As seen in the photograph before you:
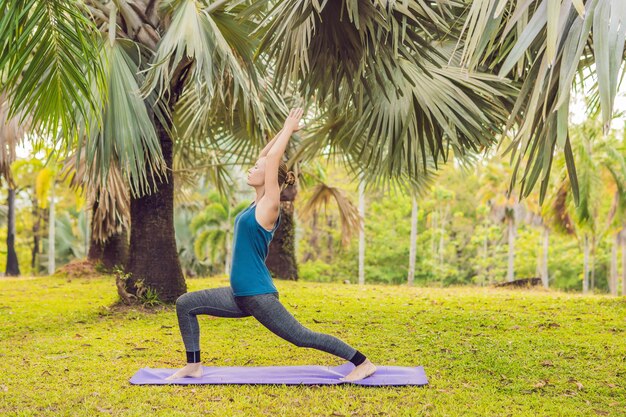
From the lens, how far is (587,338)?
6.85 metres

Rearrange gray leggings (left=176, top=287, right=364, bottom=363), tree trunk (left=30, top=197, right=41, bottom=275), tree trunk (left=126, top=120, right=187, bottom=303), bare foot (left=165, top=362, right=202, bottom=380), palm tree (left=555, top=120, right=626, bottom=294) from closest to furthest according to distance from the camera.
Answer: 1. gray leggings (left=176, top=287, right=364, bottom=363)
2. bare foot (left=165, top=362, right=202, bottom=380)
3. tree trunk (left=126, top=120, right=187, bottom=303)
4. palm tree (left=555, top=120, right=626, bottom=294)
5. tree trunk (left=30, top=197, right=41, bottom=275)

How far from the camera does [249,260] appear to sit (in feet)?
15.6

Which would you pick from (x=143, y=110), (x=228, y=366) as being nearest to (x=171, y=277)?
(x=143, y=110)

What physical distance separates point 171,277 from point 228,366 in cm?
351

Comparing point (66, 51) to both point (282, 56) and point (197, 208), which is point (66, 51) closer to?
point (282, 56)

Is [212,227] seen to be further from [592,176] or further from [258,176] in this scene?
[258,176]

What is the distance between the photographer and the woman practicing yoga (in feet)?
15.5

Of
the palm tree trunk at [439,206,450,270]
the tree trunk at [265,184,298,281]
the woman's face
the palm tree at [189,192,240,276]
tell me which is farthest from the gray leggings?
the palm tree trunk at [439,206,450,270]

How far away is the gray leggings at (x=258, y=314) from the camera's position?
472 centimetres

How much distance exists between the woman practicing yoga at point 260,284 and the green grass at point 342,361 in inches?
17.6

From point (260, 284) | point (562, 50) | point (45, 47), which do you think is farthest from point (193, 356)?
point (562, 50)

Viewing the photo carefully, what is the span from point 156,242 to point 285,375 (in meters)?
4.22

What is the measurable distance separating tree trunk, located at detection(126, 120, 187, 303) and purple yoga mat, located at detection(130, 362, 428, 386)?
11.6 ft

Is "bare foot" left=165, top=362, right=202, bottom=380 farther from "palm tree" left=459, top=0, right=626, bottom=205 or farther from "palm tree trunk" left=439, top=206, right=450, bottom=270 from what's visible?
"palm tree trunk" left=439, top=206, right=450, bottom=270
